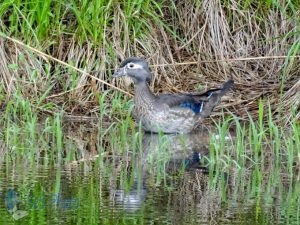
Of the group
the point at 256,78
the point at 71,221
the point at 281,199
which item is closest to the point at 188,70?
the point at 256,78

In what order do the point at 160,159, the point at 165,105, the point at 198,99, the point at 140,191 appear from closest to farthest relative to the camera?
1. the point at 140,191
2. the point at 160,159
3. the point at 165,105
4. the point at 198,99

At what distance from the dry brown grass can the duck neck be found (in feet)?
1.64

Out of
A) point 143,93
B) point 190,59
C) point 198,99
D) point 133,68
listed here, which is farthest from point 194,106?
point 190,59

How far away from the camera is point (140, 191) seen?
255 inches

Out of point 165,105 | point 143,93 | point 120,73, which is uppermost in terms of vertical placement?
point 120,73

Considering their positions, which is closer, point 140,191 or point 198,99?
point 140,191

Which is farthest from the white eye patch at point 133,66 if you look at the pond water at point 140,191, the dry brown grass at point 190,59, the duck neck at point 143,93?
the pond water at point 140,191

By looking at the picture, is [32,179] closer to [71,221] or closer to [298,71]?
[71,221]

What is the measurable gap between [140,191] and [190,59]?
5.18 meters

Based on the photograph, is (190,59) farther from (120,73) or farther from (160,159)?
(160,159)

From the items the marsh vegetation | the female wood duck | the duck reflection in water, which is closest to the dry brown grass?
the marsh vegetation

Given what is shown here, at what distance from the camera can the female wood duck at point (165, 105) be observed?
32.2 ft

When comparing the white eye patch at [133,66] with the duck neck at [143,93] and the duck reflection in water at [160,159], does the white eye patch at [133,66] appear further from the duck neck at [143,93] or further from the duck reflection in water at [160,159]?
the duck reflection in water at [160,159]

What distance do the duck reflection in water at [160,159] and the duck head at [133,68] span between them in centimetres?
69
